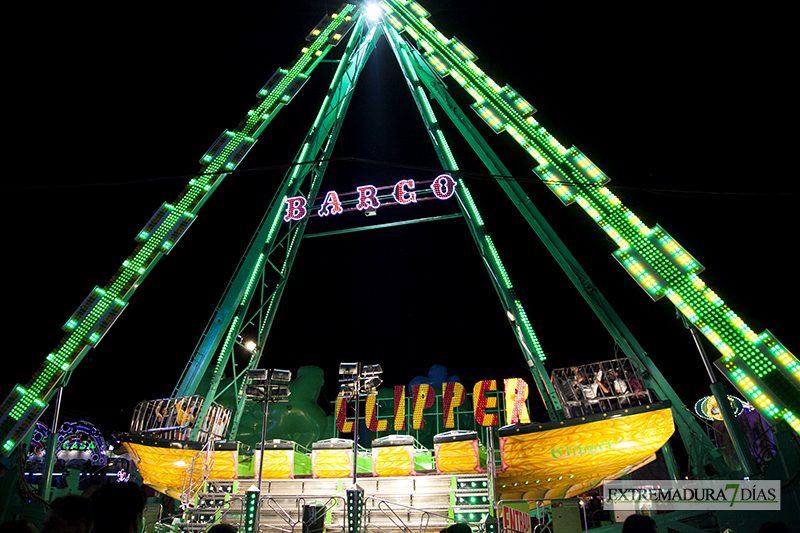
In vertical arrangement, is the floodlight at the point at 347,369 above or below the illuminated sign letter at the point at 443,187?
below

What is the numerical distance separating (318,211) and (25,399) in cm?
1012

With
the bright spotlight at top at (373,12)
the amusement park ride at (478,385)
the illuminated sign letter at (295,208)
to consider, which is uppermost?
the bright spotlight at top at (373,12)

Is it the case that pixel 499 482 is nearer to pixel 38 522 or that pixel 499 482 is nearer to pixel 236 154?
pixel 38 522

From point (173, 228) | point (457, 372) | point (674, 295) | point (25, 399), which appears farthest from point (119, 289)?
point (457, 372)

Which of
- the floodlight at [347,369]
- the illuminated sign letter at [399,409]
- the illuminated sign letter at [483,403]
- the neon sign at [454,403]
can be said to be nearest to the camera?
the floodlight at [347,369]

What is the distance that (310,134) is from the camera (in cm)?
1816

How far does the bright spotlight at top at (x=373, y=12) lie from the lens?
19.1 m

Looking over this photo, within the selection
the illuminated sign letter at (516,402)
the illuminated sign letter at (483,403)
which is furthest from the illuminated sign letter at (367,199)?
the illuminated sign letter at (516,402)

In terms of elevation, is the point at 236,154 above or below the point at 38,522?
above

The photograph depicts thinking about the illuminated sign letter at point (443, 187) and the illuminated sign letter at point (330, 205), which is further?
the illuminated sign letter at point (330, 205)

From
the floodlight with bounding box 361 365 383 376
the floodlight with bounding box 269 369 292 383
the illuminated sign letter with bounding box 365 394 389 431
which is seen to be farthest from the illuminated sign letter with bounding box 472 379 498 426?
the floodlight with bounding box 269 369 292 383

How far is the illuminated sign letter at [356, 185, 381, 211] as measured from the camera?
1748cm

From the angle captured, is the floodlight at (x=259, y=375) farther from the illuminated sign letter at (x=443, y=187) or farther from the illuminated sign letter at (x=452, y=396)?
the illuminated sign letter at (x=443, y=187)

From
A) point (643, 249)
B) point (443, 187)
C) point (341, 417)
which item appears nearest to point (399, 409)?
point (341, 417)
